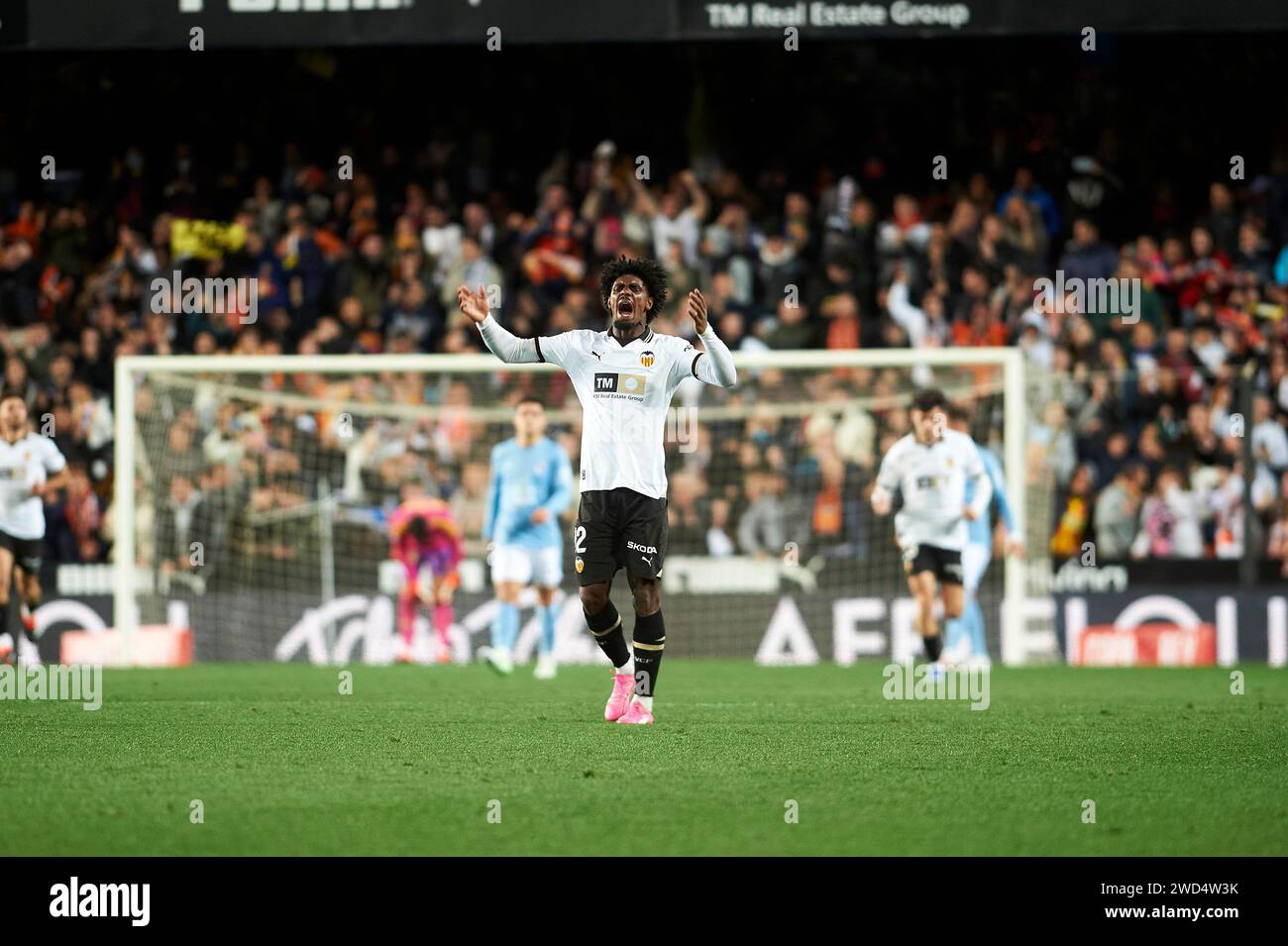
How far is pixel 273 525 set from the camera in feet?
57.2

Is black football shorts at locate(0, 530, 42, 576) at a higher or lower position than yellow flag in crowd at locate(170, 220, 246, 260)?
lower

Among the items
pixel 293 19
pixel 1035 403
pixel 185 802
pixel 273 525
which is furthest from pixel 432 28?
pixel 185 802

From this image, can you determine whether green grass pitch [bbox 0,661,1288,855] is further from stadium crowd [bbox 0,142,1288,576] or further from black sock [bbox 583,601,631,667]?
stadium crowd [bbox 0,142,1288,576]

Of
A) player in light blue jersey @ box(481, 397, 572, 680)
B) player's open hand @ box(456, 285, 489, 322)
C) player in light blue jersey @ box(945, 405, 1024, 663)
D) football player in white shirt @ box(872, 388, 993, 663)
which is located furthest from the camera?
player in light blue jersey @ box(945, 405, 1024, 663)

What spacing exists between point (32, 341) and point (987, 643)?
32.4 ft

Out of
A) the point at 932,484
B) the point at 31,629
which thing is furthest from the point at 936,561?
the point at 31,629

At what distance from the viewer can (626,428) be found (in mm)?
9289

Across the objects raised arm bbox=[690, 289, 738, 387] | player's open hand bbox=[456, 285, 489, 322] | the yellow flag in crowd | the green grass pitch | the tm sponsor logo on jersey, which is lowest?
the green grass pitch

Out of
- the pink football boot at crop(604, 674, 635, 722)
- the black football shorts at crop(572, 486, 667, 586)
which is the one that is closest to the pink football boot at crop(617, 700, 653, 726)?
the pink football boot at crop(604, 674, 635, 722)

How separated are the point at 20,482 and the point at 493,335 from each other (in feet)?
22.7

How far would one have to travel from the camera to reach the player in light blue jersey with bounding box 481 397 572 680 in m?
14.8

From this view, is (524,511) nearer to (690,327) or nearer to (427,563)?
(427,563)

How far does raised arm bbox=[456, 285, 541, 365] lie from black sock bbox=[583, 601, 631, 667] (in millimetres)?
1321

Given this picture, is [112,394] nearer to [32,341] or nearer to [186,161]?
[32,341]
